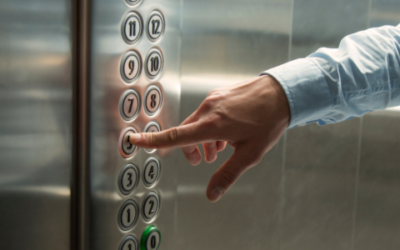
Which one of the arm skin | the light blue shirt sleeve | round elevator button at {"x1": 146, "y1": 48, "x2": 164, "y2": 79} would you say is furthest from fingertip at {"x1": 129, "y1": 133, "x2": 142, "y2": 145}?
the light blue shirt sleeve

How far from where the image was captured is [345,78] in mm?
590

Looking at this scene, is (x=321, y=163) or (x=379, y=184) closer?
(x=321, y=163)

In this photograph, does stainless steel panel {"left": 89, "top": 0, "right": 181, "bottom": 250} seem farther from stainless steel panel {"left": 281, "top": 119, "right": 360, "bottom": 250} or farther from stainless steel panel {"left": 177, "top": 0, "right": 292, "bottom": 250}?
stainless steel panel {"left": 281, "top": 119, "right": 360, "bottom": 250}

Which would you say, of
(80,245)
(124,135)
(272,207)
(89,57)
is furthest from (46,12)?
(272,207)

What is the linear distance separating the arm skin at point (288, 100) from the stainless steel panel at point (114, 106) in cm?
5

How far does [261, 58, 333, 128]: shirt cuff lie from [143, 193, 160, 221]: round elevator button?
0.27 meters

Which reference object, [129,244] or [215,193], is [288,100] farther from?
[129,244]

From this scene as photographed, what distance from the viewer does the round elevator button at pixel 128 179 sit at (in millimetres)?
588

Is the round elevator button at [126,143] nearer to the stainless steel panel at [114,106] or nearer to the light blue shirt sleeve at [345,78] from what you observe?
the stainless steel panel at [114,106]

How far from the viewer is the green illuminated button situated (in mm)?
637

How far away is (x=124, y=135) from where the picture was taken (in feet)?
1.89

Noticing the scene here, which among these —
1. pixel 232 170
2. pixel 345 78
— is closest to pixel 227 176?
pixel 232 170

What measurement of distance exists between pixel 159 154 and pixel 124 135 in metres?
0.10

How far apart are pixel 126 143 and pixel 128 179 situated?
0.20 feet
